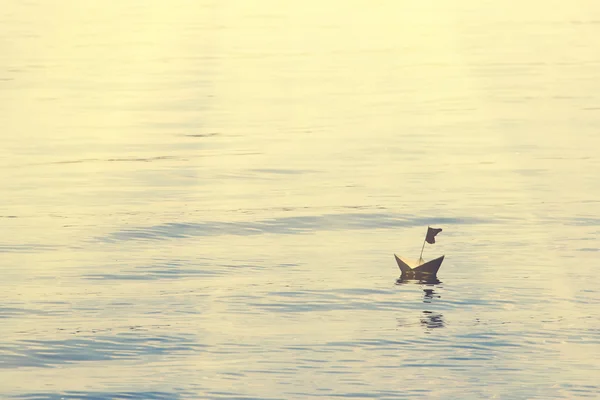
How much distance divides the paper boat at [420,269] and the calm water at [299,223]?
28 centimetres

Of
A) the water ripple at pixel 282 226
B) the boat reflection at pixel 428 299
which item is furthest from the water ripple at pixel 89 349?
the water ripple at pixel 282 226

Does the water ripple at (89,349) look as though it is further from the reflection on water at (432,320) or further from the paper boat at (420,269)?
the paper boat at (420,269)

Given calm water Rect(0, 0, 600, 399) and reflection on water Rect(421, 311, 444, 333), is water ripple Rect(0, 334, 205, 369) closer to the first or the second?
calm water Rect(0, 0, 600, 399)

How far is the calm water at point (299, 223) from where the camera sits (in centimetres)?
1939

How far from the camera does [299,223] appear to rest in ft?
97.1

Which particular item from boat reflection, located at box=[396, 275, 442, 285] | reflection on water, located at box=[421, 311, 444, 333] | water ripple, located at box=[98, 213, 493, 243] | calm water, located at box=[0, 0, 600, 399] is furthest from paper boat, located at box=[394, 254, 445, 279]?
water ripple, located at box=[98, 213, 493, 243]

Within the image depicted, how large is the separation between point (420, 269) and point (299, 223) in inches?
229

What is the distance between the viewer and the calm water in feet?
63.6

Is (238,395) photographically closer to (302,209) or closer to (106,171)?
(302,209)

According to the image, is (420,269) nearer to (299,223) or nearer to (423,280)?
(423,280)

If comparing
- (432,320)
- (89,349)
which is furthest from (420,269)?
(89,349)

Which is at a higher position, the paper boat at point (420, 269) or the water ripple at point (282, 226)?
the water ripple at point (282, 226)

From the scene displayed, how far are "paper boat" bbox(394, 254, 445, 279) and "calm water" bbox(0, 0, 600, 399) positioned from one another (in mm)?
284

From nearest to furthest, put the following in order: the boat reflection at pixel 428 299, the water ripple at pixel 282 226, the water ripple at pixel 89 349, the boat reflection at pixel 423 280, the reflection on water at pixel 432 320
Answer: the water ripple at pixel 89 349
the reflection on water at pixel 432 320
the boat reflection at pixel 428 299
the boat reflection at pixel 423 280
the water ripple at pixel 282 226
